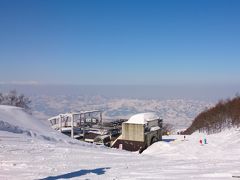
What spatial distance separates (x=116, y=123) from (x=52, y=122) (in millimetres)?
10094

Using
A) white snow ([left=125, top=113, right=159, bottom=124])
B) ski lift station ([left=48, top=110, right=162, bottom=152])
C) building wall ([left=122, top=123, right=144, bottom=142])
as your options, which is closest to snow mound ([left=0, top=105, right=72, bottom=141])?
ski lift station ([left=48, top=110, right=162, bottom=152])

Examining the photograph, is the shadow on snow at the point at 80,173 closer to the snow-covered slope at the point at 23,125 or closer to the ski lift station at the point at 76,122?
the snow-covered slope at the point at 23,125

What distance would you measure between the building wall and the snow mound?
13.9m

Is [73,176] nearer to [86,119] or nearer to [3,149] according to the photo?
Answer: [3,149]

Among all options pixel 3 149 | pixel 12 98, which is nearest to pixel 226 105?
pixel 12 98

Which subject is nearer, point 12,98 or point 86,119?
point 86,119

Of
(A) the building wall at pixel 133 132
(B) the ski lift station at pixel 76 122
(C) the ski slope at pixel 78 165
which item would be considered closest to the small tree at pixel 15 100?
(B) the ski lift station at pixel 76 122

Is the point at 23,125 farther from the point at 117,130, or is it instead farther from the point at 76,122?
the point at 76,122

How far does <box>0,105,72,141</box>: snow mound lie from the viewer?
17.2 metres

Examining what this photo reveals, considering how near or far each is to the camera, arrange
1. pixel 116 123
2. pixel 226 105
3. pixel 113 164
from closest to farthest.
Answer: pixel 113 164 → pixel 116 123 → pixel 226 105

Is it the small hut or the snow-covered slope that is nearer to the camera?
the snow-covered slope

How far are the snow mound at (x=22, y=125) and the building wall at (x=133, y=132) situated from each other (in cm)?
1392

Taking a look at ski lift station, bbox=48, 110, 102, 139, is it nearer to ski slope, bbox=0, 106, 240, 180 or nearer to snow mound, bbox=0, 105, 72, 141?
snow mound, bbox=0, 105, 72, 141

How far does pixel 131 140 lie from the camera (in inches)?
1266
